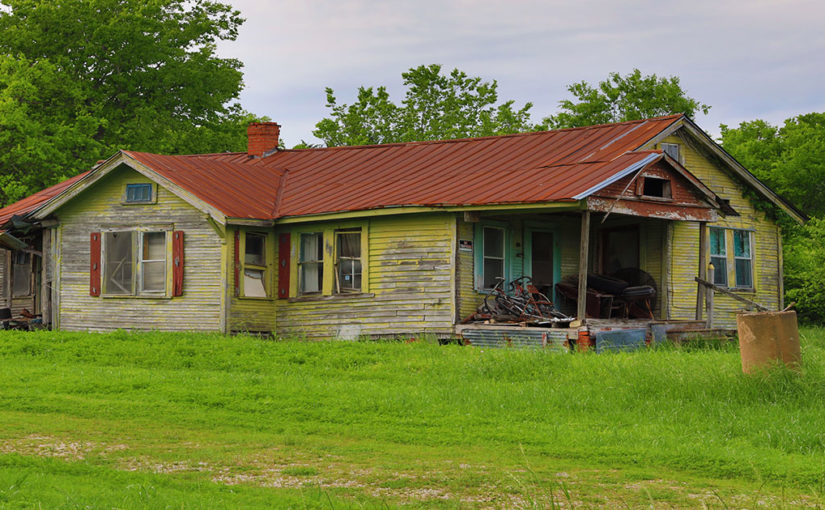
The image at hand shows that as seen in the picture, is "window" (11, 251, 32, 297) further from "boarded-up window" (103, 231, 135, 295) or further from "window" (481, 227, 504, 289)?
"window" (481, 227, 504, 289)

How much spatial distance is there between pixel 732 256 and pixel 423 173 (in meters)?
7.78

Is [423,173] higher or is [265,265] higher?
[423,173]

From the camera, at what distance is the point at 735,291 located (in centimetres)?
2570

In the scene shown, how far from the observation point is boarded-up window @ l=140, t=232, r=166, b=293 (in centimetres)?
2348

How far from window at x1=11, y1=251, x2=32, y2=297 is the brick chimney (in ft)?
21.6

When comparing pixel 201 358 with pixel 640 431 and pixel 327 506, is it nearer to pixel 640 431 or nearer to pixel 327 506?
pixel 640 431

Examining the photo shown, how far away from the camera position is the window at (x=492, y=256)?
22078 mm

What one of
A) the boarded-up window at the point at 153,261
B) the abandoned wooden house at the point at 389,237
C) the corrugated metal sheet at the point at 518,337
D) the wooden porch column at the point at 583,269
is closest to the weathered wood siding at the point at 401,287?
the abandoned wooden house at the point at 389,237

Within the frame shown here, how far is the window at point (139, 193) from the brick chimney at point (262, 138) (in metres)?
6.26

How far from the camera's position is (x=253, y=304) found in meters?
23.4

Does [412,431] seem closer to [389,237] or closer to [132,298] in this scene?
[389,237]

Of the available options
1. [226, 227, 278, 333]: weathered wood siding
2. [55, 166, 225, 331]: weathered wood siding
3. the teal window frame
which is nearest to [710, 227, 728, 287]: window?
the teal window frame

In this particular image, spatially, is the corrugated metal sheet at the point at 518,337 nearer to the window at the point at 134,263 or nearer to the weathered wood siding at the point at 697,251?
the weathered wood siding at the point at 697,251

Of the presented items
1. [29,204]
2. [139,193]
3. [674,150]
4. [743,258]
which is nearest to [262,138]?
[29,204]
